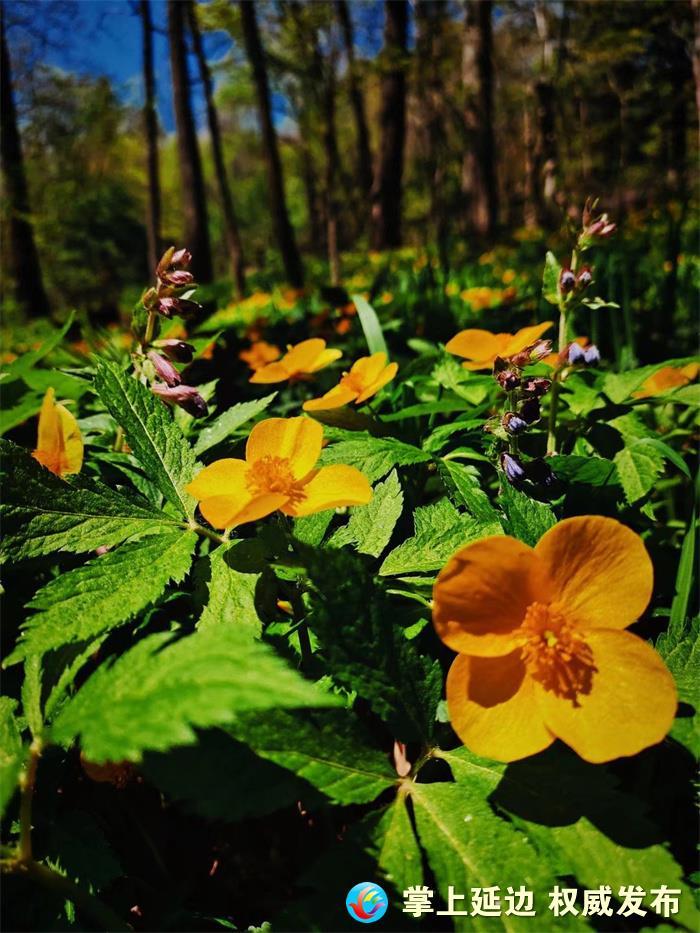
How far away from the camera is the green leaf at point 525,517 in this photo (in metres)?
0.83

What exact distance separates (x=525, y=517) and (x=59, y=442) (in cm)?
76

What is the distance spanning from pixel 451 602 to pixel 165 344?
73 cm

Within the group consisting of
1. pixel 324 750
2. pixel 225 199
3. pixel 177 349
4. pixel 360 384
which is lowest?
pixel 324 750

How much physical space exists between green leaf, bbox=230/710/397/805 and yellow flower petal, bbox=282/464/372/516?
0.25 m

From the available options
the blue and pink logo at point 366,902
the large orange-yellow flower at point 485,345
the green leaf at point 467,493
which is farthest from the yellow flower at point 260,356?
the blue and pink logo at point 366,902

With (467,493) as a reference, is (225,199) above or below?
above

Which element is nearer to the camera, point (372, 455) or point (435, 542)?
point (435, 542)

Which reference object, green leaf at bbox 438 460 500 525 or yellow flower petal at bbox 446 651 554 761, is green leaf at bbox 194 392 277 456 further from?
yellow flower petal at bbox 446 651 554 761

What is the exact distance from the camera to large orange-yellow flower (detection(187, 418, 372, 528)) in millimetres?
798

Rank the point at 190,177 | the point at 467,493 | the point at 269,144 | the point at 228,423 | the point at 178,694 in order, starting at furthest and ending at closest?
the point at 190,177
the point at 269,144
the point at 228,423
the point at 467,493
the point at 178,694

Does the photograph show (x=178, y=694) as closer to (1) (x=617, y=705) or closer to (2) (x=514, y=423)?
(1) (x=617, y=705)

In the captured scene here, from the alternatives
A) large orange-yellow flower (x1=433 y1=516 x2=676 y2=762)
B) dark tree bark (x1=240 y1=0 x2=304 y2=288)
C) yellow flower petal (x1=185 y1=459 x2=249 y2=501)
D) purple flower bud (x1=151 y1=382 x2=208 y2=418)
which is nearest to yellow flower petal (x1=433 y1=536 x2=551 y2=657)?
large orange-yellow flower (x1=433 y1=516 x2=676 y2=762)

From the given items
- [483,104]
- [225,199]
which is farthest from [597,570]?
[483,104]

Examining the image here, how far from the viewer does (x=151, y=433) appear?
98cm
